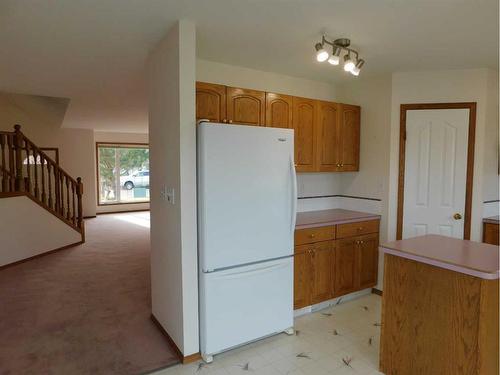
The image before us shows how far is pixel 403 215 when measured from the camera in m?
3.58

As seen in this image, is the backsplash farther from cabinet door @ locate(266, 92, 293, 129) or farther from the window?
the window

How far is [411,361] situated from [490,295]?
686 mm

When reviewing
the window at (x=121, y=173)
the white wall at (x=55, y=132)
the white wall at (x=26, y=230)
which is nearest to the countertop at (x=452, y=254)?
the white wall at (x=26, y=230)

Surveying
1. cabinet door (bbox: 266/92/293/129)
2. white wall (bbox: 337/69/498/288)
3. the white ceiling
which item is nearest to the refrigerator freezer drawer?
cabinet door (bbox: 266/92/293/129)

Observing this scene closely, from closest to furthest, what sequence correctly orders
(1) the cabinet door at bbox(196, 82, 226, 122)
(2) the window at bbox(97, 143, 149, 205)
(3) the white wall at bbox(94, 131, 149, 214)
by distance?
(1) the cabinet door at bbox(196, 82, 226, 122) < (3) the white wall at bbox(94, 131, 149, 214) < (2) the window at bbox(97, 143, 149, 205)

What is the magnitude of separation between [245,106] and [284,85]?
815 millimetres

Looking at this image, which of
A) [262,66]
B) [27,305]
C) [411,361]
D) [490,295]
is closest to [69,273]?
[27,305]

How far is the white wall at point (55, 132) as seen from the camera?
6.15 metres

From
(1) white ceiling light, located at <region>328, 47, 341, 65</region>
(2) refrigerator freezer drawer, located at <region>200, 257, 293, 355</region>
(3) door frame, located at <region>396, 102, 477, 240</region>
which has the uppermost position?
(1) white ceiling light, located at <region>328, 47, 341, 65</region>

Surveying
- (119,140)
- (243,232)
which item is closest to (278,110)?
(243,232)

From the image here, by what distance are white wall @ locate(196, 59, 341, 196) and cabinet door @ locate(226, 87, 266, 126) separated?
32cm

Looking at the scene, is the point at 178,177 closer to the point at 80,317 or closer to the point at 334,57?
the point at 334,57

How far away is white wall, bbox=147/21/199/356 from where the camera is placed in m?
2.30

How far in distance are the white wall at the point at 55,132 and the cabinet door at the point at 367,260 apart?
5.03 m
